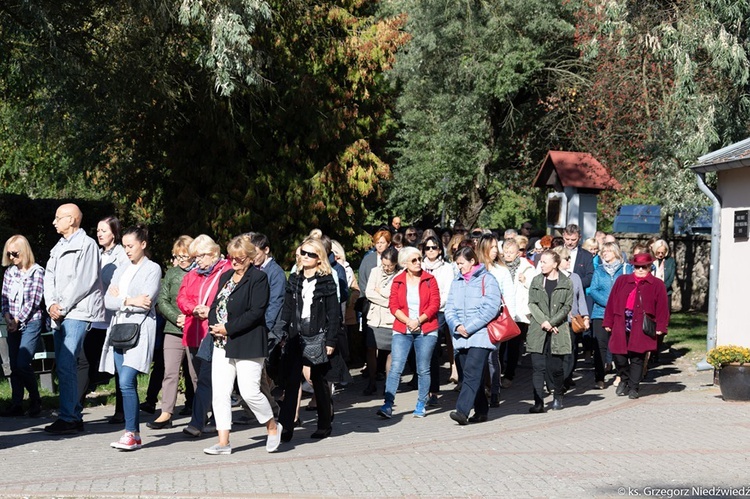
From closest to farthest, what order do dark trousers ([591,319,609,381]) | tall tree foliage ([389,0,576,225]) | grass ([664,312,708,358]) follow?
dark trousers ([591,319,609,381]) < grass ([664,312,708,358]) < tall tree foliage ([389,0,576,225])

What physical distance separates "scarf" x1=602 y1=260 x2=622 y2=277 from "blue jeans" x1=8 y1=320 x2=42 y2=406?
25.2 ft

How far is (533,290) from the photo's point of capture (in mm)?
12523

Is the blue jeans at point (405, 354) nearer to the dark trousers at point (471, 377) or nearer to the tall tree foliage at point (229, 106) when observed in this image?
the dark trousers at point (471, 377)

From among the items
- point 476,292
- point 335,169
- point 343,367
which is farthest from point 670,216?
point 343,367

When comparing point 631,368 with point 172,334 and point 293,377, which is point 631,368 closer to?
point 293,377

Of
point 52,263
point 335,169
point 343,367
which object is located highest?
point 335,169

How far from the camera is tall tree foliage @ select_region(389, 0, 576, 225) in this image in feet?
98.7

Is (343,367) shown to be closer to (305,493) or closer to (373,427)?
(373,427)

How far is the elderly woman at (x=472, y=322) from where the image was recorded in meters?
11.3

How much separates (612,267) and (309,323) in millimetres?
6376

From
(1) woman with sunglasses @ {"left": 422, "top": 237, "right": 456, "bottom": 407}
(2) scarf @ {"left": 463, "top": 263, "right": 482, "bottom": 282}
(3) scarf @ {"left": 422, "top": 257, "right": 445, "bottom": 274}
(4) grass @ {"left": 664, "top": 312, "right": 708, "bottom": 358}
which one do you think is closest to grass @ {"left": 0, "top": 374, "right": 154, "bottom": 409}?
(1) woman with sunglasses @ {"left": 422, "top": 237, "right": 456, "bottom": 407}

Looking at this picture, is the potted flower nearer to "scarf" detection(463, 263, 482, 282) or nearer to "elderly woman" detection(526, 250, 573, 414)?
"elderly woman" detection(526, 250, 573, 414)

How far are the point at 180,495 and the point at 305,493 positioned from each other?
2.91 ft

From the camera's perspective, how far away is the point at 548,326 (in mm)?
12281
